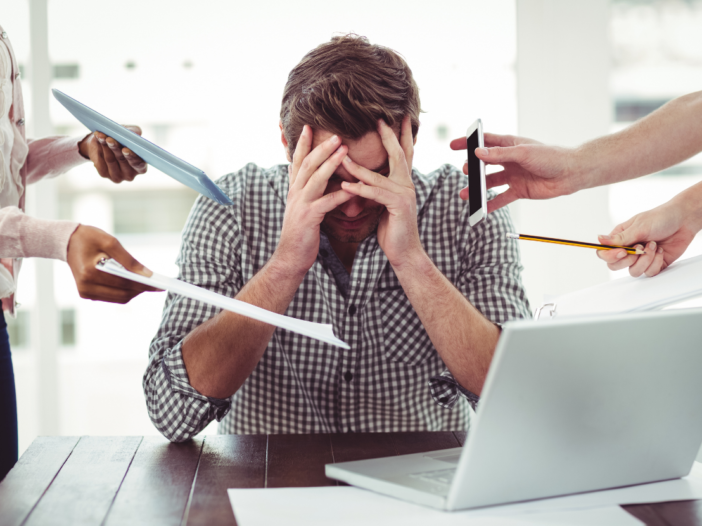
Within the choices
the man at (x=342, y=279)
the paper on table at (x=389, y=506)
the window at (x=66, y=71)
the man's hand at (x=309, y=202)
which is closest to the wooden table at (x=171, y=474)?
the paper on table at (x=389, y=506)

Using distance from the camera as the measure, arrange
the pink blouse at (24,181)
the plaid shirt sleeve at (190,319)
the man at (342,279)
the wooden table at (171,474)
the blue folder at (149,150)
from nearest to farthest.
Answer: the wooden table at (171,474) → the pink blouse at (24,181) → the blue folder at (149,150) → the plaid shirt sleeve at (190,319) → the man at (342,279)

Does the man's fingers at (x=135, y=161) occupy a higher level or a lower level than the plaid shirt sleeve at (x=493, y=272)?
higher

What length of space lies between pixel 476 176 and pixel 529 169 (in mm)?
167

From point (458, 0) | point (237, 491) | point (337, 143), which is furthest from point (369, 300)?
point (458, 0)

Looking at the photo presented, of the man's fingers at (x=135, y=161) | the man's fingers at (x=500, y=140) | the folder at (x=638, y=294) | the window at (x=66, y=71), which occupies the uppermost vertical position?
the window at (x=66, y=71)

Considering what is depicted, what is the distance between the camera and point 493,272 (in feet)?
4.14

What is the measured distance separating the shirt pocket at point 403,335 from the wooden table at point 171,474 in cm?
36

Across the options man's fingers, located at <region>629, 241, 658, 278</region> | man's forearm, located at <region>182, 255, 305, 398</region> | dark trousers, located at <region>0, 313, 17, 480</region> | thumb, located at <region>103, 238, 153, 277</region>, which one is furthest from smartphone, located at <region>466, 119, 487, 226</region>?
dark trousers, located at <region>0, 313, 17, 480</region>

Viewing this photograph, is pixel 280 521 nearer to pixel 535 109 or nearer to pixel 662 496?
pixel 662 496

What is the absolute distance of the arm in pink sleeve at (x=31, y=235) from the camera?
27.9 inches

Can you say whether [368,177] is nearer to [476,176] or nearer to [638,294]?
[476,176]

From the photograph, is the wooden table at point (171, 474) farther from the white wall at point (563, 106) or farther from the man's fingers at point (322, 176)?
the white wall at point (563, 106)

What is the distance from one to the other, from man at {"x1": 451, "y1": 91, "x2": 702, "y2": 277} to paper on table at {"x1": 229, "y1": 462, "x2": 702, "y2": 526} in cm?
36

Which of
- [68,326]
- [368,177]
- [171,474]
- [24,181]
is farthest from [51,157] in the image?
[68,326]
